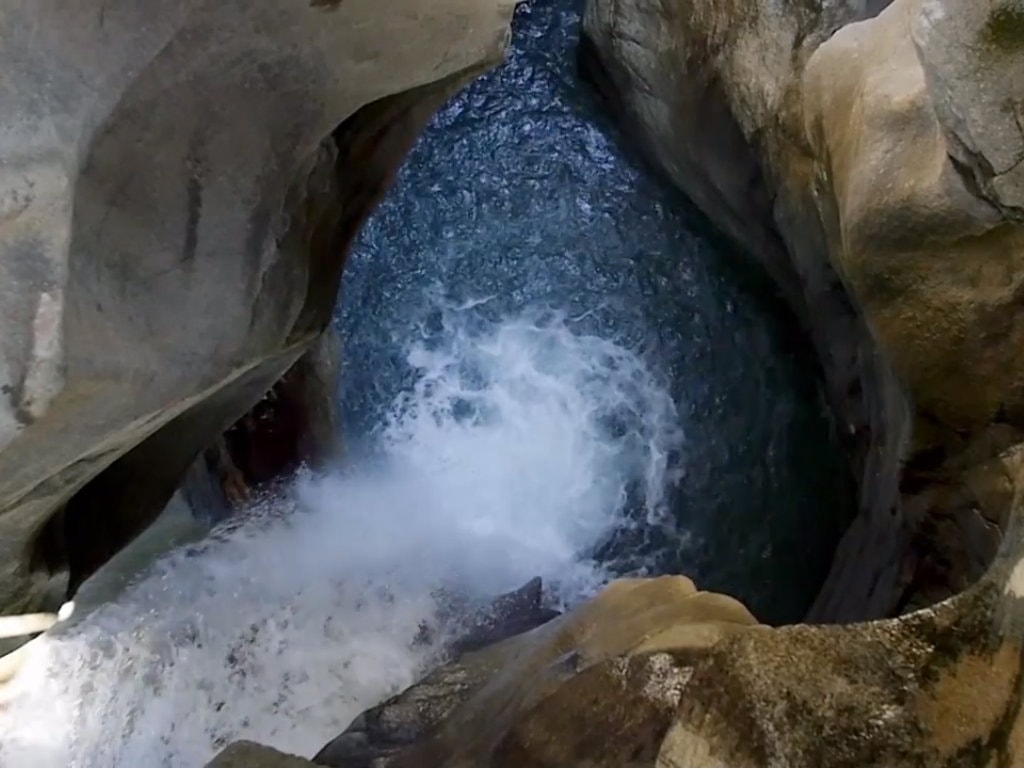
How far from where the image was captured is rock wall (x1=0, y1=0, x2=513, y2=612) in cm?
255

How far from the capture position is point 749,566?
5.71 meters

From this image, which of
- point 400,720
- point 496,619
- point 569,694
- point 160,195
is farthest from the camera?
point 496,619

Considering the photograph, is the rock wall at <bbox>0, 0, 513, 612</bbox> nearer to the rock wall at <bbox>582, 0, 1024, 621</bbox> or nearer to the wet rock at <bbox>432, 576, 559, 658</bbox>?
the rock wall at <bbox>582, 0, 1024, 621</bbox>

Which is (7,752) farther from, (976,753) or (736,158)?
(736,158)

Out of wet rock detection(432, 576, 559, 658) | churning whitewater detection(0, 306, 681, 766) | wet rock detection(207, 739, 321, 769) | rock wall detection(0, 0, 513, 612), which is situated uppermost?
rock wall detection(0, 0, 513, 612)

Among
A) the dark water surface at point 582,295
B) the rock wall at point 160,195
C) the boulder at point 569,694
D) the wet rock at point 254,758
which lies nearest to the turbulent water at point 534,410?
the dark water surface at point 582,295

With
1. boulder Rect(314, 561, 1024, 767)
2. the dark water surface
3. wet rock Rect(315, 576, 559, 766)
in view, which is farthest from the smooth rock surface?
the dark water surface

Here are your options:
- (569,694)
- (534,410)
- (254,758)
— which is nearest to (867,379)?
(534,410)

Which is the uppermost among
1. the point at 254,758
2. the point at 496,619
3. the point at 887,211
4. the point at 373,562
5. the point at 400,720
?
the point at 887,211

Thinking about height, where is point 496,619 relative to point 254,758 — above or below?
below

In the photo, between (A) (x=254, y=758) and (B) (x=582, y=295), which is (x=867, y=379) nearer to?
(B) (x=582, y=295)

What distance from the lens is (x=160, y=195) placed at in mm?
3100

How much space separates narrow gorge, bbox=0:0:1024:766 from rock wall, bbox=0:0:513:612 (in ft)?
0.04

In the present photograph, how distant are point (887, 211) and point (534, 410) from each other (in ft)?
10.3
